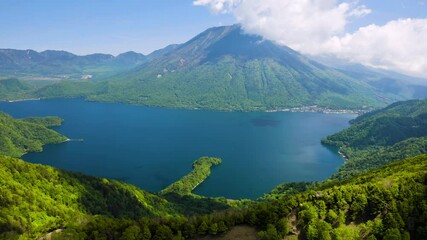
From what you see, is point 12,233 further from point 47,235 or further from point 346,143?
point 346,143

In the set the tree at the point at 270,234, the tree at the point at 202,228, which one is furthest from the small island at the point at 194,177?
the tree at the point at 270,234

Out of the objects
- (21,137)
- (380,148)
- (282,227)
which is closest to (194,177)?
(282,227)

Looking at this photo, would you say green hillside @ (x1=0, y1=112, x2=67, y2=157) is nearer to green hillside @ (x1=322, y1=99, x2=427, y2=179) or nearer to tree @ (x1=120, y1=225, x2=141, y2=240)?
green hillside @ (x1=322, y1=99, x2=427, y2=179)

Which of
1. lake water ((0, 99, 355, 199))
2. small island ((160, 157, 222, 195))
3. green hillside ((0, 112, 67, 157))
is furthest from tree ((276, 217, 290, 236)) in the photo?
green hillside ((0, 112, 67, 157))

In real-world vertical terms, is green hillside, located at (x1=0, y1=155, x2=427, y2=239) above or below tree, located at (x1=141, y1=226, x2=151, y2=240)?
above

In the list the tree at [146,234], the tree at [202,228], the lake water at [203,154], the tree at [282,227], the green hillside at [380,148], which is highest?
the tree at [282,227]

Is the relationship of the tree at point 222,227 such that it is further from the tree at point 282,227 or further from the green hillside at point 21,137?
the green hillside at point 21,137

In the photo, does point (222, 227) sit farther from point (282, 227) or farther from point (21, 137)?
point (21, 137)
